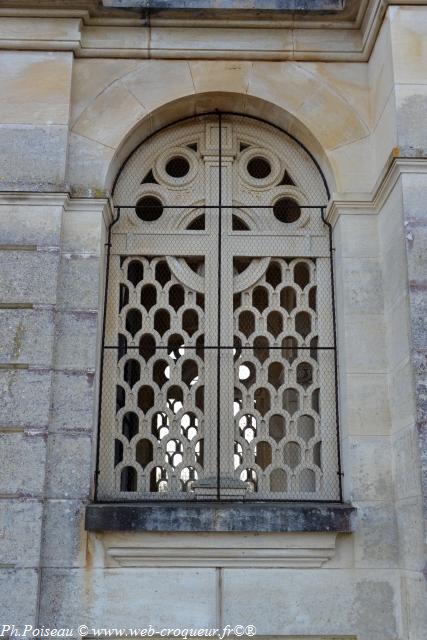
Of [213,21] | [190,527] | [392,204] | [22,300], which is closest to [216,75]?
[213,21]

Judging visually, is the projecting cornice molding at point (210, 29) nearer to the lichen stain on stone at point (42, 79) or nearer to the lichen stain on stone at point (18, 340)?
the lichen stain on stone at point (42, 79)

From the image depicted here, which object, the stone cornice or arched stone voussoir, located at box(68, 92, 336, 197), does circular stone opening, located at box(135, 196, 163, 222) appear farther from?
the stone cornice

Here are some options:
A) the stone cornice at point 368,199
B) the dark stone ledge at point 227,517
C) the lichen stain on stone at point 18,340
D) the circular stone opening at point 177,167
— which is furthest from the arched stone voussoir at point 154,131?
the dark stone ledge at point 227,517

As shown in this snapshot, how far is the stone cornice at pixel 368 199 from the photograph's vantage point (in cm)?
598

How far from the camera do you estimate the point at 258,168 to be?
7234 mm

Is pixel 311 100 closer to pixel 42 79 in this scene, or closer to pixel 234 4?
pixel 234 4

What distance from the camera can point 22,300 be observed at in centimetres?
604

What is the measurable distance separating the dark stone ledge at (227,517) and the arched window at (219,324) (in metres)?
0.37

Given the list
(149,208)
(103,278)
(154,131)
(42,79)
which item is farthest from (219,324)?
(42,79)

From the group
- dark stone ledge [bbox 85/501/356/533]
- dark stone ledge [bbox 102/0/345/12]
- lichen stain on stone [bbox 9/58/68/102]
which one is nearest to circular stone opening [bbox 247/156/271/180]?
dark stone ledge [bbox 102/0/345/12]

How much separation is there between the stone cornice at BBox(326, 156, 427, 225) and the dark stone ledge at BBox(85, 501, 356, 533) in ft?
7.58

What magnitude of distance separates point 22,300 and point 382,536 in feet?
10.2

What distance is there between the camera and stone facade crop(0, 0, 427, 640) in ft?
18.5

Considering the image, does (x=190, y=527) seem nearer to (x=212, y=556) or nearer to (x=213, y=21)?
(x=212, y=556)
